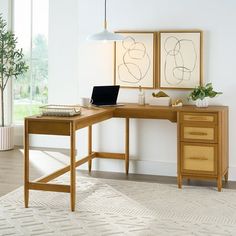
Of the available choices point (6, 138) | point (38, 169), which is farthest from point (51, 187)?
point (6, 138)

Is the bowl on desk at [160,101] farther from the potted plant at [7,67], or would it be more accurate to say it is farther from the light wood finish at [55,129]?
the potted plant at [7,67]

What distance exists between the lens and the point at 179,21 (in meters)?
5.96

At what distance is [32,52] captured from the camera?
8039 millimetres

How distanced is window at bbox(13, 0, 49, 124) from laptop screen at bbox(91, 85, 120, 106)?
2403mm

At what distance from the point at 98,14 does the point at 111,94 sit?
3.39 ft

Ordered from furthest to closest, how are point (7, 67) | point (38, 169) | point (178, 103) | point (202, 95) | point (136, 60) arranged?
point (7, 67), point (38, 169), point (136, 60), point (178, 103), point (202, 95)

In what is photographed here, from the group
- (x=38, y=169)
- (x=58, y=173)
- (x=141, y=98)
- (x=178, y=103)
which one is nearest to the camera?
(x=58, y=173)

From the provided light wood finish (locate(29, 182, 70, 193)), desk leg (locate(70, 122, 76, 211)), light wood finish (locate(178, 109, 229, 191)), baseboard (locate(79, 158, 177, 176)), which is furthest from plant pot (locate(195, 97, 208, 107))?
light wood finish (locate(29, 182, 70, 193))

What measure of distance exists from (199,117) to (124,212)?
136 cm

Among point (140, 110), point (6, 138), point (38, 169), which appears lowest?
point (38, 169)

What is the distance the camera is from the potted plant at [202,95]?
5.60 meters

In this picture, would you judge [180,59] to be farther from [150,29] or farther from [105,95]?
[105,95]

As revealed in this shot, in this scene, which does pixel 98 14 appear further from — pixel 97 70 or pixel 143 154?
pixel 143 154

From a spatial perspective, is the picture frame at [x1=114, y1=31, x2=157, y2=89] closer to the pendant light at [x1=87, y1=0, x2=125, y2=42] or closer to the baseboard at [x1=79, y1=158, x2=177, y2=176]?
→ the pendant light at [x1=87, y1=0, x2=125, y2=42]
